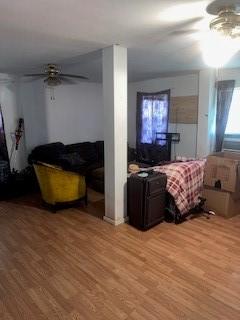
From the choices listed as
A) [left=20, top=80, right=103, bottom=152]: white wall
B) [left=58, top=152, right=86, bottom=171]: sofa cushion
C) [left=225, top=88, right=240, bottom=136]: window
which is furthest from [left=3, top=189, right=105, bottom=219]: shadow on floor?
[left=225, top=88, right=240, bottom=136]: window

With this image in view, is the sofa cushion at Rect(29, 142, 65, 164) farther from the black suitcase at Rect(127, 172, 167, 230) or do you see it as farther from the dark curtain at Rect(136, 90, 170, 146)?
the dark curtain at Rect(136, 90, 170, 146)

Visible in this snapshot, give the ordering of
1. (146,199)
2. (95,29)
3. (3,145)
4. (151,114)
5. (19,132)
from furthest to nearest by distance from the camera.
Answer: (151,114) < (19,132) < (3,145) < (146,199) < (95,29)

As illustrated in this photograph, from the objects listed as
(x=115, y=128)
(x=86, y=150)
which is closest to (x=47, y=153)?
(x=86, y=150)

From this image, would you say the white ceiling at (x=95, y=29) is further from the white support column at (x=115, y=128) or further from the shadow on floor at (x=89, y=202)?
the shadow on floor at (x=89, y=202)

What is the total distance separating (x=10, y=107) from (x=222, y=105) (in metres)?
4.09

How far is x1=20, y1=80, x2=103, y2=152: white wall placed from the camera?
5.06 m

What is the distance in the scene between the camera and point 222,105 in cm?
464

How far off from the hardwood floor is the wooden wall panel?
93.5 inches

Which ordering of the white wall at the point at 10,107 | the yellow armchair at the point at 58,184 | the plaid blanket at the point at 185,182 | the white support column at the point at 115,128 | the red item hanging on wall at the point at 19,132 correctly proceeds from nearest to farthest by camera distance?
the white support column at the point at 115,128 < the plaid blanket at the point at 185,182 < the yellow armchair at the point at 58,184 < the white wall at the point at 10,107 < the red item hanging on wall at the point at 19,132

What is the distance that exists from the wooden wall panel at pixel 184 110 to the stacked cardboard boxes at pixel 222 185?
65.0 inches

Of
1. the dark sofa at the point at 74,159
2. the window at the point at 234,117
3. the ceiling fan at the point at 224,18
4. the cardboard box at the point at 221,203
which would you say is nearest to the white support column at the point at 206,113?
the window at the point at 234,117

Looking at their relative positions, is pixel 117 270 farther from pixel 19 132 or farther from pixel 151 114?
pixel 151 114

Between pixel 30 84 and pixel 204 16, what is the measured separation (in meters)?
3.97

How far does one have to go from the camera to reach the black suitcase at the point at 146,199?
9.84ft
